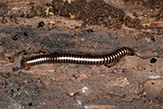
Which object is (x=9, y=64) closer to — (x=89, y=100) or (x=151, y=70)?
(x=89, y=100)

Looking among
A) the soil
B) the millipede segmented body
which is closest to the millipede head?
the millipede segmented body

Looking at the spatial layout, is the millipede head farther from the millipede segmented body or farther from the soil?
the soil

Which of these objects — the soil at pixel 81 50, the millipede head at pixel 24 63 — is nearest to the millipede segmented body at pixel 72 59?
the millipede head at pixel 24 63

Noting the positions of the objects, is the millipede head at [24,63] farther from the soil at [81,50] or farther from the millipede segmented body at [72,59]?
the soil at [81,50]

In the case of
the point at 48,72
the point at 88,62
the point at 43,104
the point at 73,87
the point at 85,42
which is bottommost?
the point at 43,104


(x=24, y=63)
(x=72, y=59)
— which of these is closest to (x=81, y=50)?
(x=72, y=59)

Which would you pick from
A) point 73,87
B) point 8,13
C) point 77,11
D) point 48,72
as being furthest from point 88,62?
point 8,13

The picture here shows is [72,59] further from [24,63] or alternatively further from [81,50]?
[24,63]

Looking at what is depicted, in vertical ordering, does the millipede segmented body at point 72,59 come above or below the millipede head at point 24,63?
above

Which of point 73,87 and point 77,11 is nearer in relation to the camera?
point 73,87
